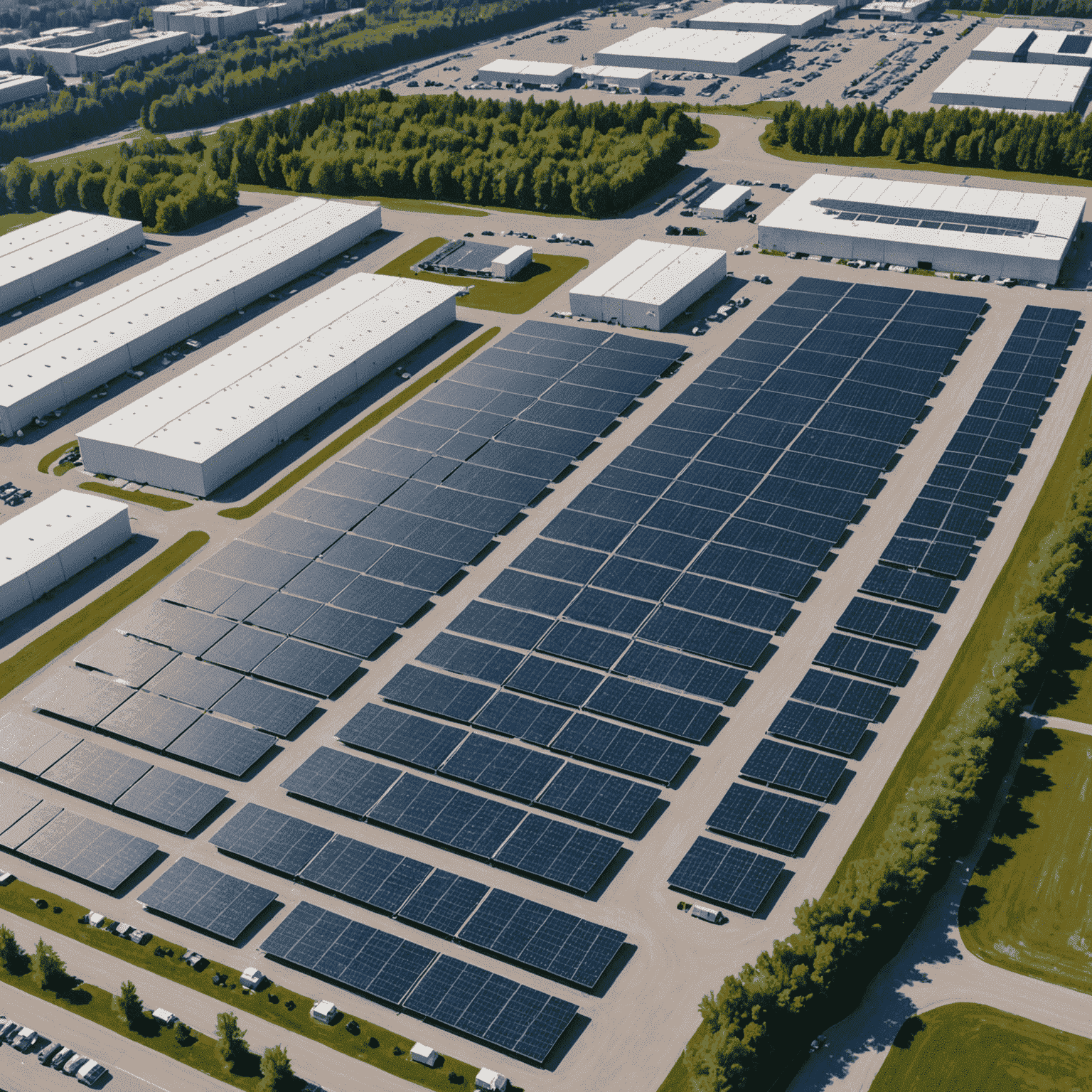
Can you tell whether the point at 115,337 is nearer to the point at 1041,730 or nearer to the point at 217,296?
the point at 217,296

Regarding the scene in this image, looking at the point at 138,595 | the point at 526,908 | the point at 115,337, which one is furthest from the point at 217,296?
the point at 526,908

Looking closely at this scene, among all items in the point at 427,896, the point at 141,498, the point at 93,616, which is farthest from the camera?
the point at 141,498

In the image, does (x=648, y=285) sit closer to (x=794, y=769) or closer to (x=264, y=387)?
(x=264, y=387)

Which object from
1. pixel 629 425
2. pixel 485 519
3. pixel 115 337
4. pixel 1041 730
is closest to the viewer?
pixel 1041 730

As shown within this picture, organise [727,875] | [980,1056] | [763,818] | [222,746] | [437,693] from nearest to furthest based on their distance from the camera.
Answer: [980,1056], [727,875], [763,818], [222,746], [437,693]

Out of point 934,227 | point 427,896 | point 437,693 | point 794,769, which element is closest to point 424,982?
point 427,896

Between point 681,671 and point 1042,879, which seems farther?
point 681,671
